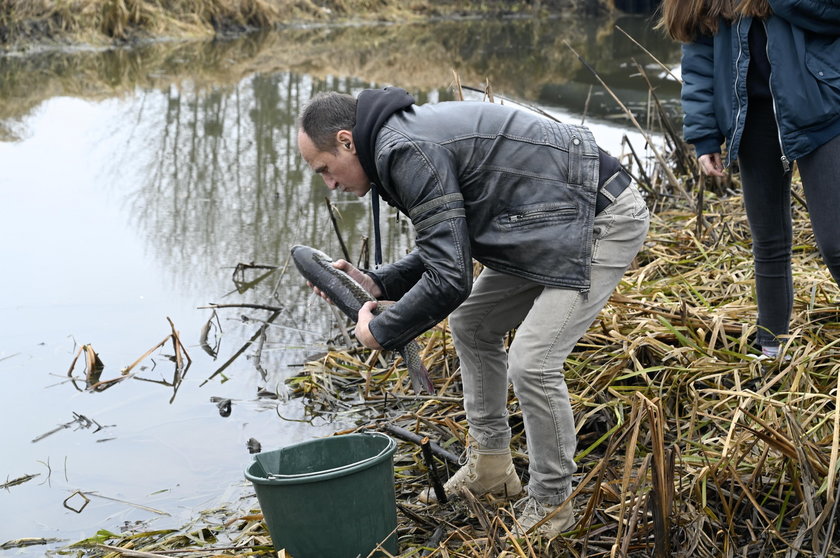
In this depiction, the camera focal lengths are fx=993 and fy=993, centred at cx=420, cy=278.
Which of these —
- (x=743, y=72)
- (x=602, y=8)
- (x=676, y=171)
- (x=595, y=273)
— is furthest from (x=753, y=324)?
(x=602, y=8)

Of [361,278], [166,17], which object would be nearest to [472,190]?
[361,278]

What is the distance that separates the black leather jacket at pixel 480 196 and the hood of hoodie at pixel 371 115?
2 centimetres

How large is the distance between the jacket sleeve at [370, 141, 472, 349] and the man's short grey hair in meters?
0.17

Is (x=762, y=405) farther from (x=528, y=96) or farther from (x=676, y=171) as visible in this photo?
(x=528, y=96)

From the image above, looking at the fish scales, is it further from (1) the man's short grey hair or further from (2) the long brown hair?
(2) the long brown hair

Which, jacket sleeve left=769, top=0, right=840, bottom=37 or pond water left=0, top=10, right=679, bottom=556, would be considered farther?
pond water left=0, top=10, right=679, bottom=556

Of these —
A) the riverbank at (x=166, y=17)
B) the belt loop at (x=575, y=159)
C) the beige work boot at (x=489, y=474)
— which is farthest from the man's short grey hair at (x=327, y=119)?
the riverbank at (x=166, y=17)

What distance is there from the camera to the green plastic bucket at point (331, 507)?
2.75 metres

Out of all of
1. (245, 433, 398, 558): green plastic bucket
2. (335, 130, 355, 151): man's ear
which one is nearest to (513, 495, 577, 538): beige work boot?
(245, 433, 398, 558): green plastic bucket

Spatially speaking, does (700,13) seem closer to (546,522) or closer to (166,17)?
(546,522)

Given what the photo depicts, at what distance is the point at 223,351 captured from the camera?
17.2ft

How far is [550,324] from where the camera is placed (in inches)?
112

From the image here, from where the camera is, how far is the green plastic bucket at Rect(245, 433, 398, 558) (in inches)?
108

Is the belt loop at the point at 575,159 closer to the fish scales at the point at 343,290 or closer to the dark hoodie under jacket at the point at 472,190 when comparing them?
the dark hoodie under jacket at the point at 472,190
